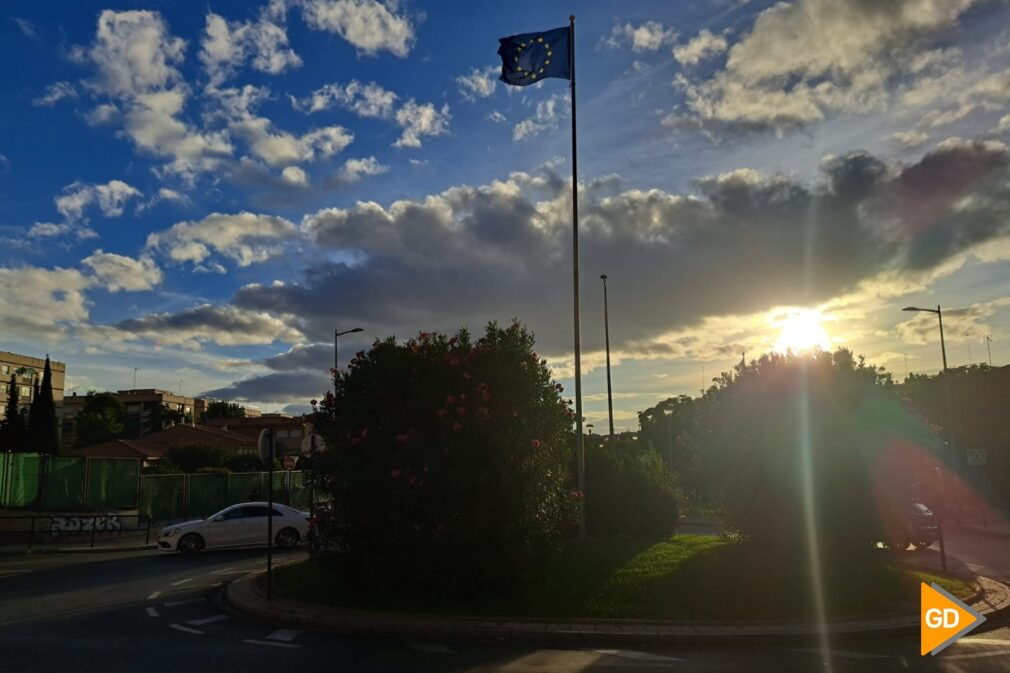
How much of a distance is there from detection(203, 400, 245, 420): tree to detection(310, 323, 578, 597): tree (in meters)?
155

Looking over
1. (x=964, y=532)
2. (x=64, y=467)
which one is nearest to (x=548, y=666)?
(x=964, y=532)

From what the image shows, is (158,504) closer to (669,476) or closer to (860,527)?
(669,476)

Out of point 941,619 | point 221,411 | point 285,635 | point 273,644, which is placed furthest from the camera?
point 221,411

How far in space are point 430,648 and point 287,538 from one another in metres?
16.4

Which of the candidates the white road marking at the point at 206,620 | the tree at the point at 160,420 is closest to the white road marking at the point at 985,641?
the white road marking at the point at 206,620

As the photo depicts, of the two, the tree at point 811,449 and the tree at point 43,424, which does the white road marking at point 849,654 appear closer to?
the tree at point 811,449

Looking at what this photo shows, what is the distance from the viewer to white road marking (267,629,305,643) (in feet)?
33.4

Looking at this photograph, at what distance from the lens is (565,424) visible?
12492mm

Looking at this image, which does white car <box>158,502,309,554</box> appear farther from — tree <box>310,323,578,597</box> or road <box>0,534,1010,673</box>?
tree <box>310,323,578,597</box>

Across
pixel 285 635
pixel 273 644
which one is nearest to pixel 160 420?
pixel 285 635

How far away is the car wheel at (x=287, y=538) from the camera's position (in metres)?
24.3

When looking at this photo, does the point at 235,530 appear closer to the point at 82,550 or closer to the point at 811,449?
the point at 82,550

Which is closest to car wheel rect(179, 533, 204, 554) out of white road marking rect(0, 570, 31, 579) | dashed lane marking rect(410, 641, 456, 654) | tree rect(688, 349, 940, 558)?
white road marking rect(0, 570, 31, 579)

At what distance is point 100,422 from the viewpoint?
101 metres
